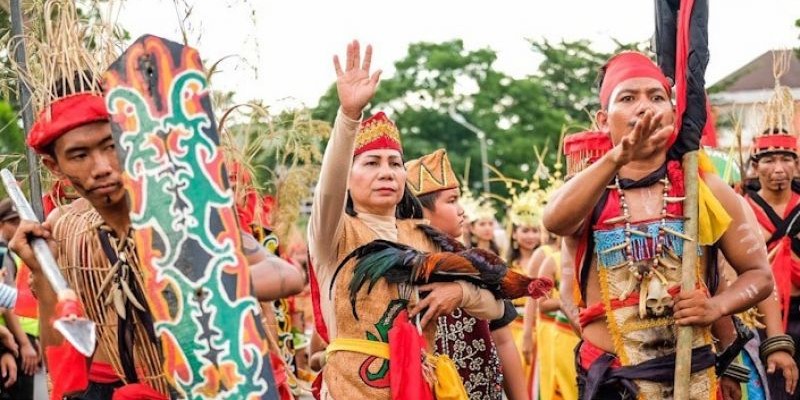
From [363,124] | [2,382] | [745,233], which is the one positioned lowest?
[2,382]

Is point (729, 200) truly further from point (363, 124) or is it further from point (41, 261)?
point (41, 261)

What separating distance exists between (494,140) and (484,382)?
53531 millimetres

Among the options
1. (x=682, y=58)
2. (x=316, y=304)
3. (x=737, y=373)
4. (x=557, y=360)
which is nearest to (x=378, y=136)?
(x=316, y=304)

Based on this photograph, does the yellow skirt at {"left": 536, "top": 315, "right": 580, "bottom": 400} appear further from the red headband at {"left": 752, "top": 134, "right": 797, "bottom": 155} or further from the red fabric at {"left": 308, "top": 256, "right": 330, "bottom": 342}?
the red fabric at {"left": 308, "top": 256, "right": 330, "bottom": 342}

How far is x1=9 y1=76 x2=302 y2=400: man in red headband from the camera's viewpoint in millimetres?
4871

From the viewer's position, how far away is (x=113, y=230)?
5078 millimetres

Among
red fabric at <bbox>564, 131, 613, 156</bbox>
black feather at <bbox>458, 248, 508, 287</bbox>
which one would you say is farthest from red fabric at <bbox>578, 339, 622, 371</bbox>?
red fabric at <bbox>564, 131, 613, 156</bbox>

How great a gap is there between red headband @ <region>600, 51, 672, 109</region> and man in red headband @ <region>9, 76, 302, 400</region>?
2026 millimetres

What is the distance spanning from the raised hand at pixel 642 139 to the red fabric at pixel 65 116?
1.97 meters

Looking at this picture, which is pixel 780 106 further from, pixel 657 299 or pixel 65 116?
pixel 65 116

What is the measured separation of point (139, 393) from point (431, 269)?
1.70 m

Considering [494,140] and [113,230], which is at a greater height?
[494,140]

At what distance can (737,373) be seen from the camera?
6812 mm

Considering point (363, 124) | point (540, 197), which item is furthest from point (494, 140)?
point (363, 124)
